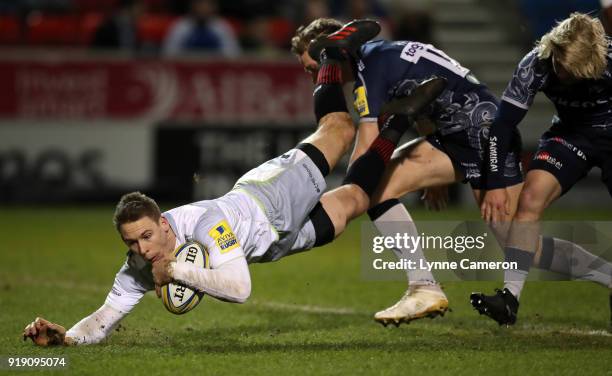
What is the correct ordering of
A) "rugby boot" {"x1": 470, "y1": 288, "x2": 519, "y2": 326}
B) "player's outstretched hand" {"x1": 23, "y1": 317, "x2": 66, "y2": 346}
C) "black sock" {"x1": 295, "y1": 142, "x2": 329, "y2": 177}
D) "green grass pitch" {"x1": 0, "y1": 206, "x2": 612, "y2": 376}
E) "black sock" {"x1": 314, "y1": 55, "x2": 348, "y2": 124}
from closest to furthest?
"green grass pitch" {"x1": 0, "y1": 206, "x2": 612, "y2": 376}
"player's outstretched hand" {"x1": 23, "y1": 317, "x2": 66, "y2": 346}
"rugby boot" {"x1": 470, "y1": 288, "x2": 519, "y2": 326}
"black sock" {"x1": 295, "y1": 142, "x2": 329, "y2": 177}
"black sock" {"x1": 314, "y1": 55, "x2": 348, "y2": 124}

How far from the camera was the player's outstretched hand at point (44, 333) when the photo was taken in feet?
19.4

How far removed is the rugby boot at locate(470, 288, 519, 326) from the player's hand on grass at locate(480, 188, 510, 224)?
643 millimetres

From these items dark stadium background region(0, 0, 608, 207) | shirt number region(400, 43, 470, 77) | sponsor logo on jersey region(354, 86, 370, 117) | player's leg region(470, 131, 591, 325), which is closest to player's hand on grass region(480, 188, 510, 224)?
player's leg region(470, 131, 591, 325)

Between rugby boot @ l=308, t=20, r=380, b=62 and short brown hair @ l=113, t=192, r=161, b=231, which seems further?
rugby boot @ l=308, t=20, r=380, b=62

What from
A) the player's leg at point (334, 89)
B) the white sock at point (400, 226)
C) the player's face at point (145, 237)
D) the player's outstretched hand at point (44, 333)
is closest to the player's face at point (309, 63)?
the player's leg at point (334, 89)

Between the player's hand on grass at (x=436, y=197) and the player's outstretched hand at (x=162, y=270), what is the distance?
2.44 meters

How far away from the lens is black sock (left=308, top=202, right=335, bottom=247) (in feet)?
22.0

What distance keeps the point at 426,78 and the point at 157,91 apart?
26.1 ft

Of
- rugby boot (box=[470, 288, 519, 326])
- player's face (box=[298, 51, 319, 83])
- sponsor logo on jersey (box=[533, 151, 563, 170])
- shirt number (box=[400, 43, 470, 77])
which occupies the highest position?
shirt number (box=[400, 43, 470, 77])

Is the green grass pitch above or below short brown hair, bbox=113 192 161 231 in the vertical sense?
below

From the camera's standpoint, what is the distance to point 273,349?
6.11 m

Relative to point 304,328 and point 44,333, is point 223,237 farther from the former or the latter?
point 304,328

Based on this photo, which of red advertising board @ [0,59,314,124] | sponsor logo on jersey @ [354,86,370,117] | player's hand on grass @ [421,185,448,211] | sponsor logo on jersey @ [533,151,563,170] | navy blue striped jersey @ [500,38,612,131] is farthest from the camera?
red advertising board @ [0,59,314,124]

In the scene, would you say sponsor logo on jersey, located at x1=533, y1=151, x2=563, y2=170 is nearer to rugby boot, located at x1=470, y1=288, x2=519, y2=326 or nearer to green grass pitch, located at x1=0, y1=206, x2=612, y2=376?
rugby boot, located at x1=470, y1=288, x2=519, y2=326
